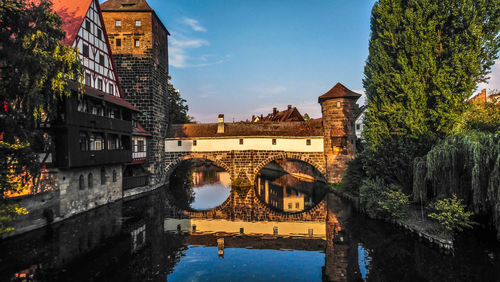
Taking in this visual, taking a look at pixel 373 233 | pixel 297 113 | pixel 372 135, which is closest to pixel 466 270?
pixel 373 233

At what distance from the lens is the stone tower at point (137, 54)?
25.3 m

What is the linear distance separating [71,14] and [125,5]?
31.5 feet

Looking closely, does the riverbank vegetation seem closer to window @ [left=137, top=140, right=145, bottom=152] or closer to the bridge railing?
the bridge railing

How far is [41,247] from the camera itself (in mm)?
11188

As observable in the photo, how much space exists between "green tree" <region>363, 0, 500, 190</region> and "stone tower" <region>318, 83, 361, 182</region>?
9.81 metres

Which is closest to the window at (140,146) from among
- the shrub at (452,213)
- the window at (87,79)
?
the window at (87,79)

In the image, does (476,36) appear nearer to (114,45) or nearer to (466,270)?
(466,270)

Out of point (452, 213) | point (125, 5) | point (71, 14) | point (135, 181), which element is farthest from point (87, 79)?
point (452, 213)

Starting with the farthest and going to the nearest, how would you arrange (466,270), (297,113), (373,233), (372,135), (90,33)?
1. (297,113)
2. (90,33)
3. (372,135)
4. (373,233)
5. (466,270)

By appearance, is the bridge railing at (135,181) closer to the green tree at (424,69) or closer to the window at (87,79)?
the window at (87,79)

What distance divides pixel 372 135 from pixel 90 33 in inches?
732

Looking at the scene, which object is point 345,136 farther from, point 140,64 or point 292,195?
point 140,64

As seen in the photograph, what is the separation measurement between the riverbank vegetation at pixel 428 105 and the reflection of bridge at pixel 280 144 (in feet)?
31.4

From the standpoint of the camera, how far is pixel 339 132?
87.6 ft
